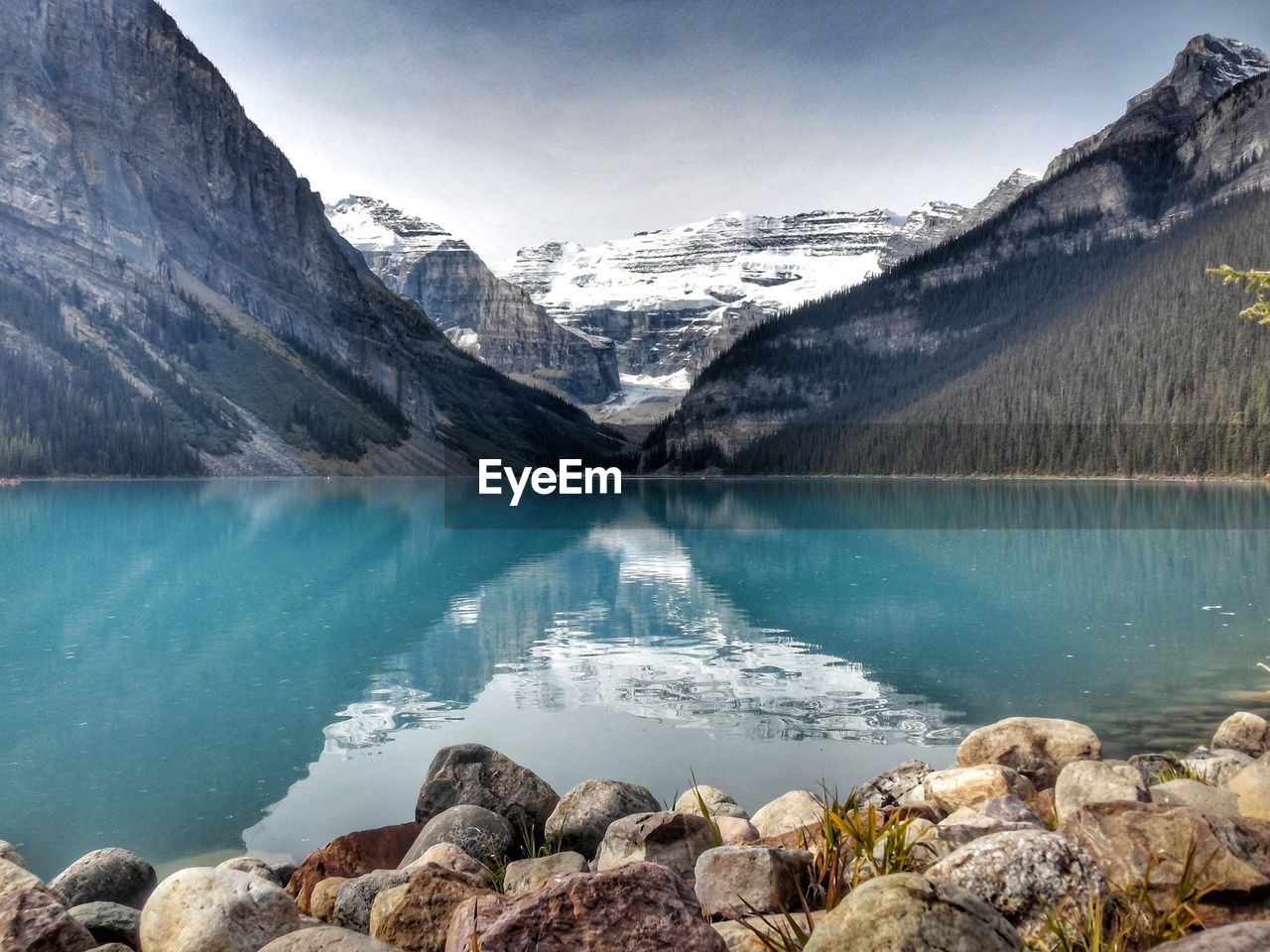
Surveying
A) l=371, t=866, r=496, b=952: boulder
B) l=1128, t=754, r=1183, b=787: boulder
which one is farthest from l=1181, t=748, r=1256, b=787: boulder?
l=371, t=866, r=496, b=952: boulder

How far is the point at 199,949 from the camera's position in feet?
20.7

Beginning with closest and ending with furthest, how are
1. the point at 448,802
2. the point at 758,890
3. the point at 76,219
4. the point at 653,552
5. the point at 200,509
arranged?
the point at 758,890, the point at 448,802, the point at 653,552, the point at 200,509, the point at 76,219

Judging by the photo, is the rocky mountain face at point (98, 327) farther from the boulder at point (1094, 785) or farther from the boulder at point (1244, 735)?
the boulder at point (1094, 785)

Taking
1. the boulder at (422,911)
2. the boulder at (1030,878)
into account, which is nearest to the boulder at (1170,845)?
the boulder at (1030,878)

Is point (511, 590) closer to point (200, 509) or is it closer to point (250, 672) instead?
point (250, 672)

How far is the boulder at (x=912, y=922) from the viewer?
436 centimetres

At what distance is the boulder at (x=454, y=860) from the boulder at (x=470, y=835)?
477 millimetres

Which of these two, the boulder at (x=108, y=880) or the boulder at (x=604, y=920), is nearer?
the boulder at (x=604, y=920)

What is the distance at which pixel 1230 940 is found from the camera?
13.9 feet

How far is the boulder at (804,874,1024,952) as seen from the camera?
14.3 ft

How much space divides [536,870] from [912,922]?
14.2ft

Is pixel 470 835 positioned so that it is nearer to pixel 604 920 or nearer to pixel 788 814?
pixel 788 814

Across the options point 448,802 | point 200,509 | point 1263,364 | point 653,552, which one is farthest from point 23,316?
point 1263,364

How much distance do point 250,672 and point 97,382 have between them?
518 ft
